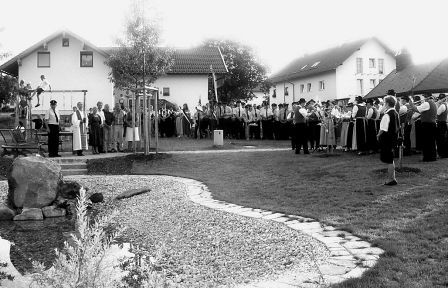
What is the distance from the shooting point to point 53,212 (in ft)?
38.3

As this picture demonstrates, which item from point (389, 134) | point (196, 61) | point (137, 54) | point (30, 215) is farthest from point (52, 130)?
point (196, 61)

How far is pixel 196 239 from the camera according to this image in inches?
314

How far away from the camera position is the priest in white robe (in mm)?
19078

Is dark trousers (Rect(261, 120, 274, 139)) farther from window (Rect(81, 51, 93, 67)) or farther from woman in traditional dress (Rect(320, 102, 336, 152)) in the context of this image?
window (Rect(81, 51, 93, 67))

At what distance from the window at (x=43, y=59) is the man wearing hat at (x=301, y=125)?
26.4 meters

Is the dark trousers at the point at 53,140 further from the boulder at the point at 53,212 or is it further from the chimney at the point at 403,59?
the chimney at the point at 403,59

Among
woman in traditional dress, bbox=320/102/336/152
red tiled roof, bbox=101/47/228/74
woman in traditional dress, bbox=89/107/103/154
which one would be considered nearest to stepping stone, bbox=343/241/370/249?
woman in traditional dress, bbox=320/102/336/152

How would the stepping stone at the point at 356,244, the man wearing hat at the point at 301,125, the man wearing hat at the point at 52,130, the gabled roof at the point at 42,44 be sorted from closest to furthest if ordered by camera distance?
the stepping stone at the point at 356,244, the man wearing hat at the point at 52,130, the man wearing hat at the point at 301,125, the gabled roof at the point at 42,44

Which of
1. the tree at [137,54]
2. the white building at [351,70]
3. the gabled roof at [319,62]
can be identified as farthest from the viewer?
the gabled roof at [319,62]

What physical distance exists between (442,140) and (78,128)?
12.7 metres

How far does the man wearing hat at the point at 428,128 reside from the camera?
1482 centimetres

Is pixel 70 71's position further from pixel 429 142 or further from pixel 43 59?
pixel 429 142

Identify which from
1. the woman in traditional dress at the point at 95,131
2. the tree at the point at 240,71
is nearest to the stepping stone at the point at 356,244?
the woman in traditional dress at the point at 95,131

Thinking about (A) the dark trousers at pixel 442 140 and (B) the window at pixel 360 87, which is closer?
(A) the dark trousers at pixel 442 140
